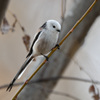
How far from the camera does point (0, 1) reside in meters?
0.64

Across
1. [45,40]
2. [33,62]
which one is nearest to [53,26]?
[45,40]

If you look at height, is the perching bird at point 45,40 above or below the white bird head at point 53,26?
below

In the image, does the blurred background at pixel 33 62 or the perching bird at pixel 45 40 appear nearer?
the perching bird at pixel 45 40

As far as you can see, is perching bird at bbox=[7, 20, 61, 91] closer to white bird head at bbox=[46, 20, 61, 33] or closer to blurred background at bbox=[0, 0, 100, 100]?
white bird head at bbox=[46, 20, 61, 33]

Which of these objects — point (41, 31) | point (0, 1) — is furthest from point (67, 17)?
point (0, 1)

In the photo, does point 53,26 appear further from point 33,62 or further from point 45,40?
point 33,62

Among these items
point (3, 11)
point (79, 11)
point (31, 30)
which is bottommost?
point (31, 30)

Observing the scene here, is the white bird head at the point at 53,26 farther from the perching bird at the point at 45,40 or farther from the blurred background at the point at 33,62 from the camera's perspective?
the blurred background at the point at 33,62

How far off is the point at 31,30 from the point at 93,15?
1.07 metres

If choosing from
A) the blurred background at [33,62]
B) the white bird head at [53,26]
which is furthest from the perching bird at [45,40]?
the blurred background at [33,62]

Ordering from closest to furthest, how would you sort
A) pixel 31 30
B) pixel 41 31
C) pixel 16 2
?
pixel 41 31 < pixel 31 30 < pixel 16 2

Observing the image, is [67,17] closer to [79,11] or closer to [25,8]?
[79,11]

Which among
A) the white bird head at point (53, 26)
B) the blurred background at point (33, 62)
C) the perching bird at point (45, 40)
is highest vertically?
the white bird head at point (53, 26)

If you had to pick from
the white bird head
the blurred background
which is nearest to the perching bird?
the white bird head
